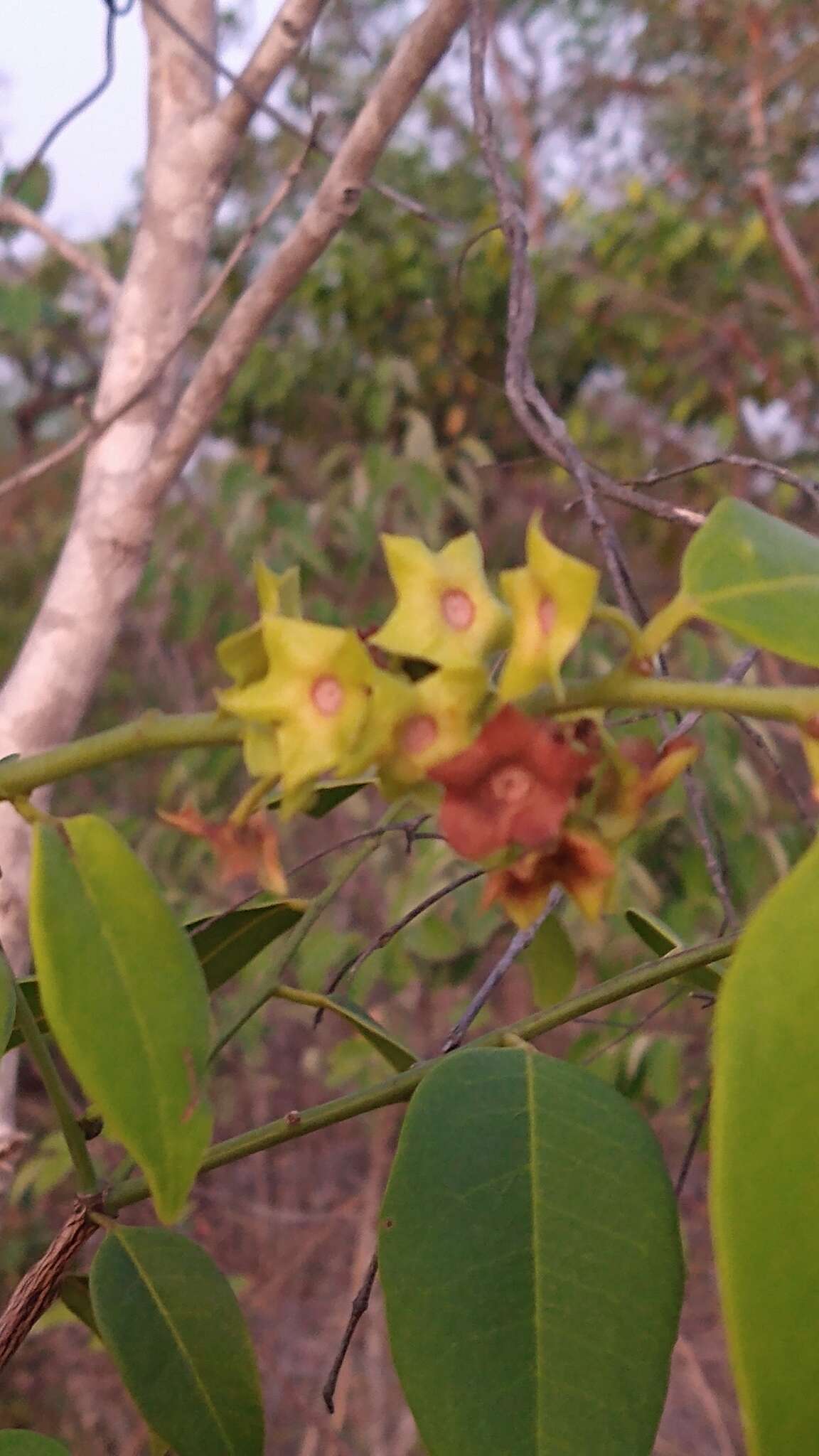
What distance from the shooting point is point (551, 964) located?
1.41 ft

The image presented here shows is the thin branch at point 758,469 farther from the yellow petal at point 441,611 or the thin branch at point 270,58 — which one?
the thin branch at point 270,58

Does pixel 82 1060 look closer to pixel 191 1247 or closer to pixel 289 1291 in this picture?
pixel 191 1247

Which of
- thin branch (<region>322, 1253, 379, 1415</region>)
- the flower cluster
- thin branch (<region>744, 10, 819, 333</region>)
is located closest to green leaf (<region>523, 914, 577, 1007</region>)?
thin branch (<region>322, 1253, 379, 1415</region>)

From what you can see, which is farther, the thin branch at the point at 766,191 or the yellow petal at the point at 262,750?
the thin branch at the point at 766,191

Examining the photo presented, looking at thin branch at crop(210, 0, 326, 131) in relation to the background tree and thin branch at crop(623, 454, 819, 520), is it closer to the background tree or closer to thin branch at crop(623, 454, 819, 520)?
the background tree

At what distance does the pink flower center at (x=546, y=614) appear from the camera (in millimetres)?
193

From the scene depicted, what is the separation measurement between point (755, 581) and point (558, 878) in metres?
0.07

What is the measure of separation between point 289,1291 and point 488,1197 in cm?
187

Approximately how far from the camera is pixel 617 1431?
0.21 m

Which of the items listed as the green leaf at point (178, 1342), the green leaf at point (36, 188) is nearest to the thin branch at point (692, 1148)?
the green leaf at point (178, 1342)

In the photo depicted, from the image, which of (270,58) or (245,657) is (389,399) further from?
(245,657)

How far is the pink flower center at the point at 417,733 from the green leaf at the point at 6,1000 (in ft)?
0.31

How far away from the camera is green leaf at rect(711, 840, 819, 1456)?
15 centimetres

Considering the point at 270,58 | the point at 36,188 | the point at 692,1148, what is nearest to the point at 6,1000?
the point at 692,1148
